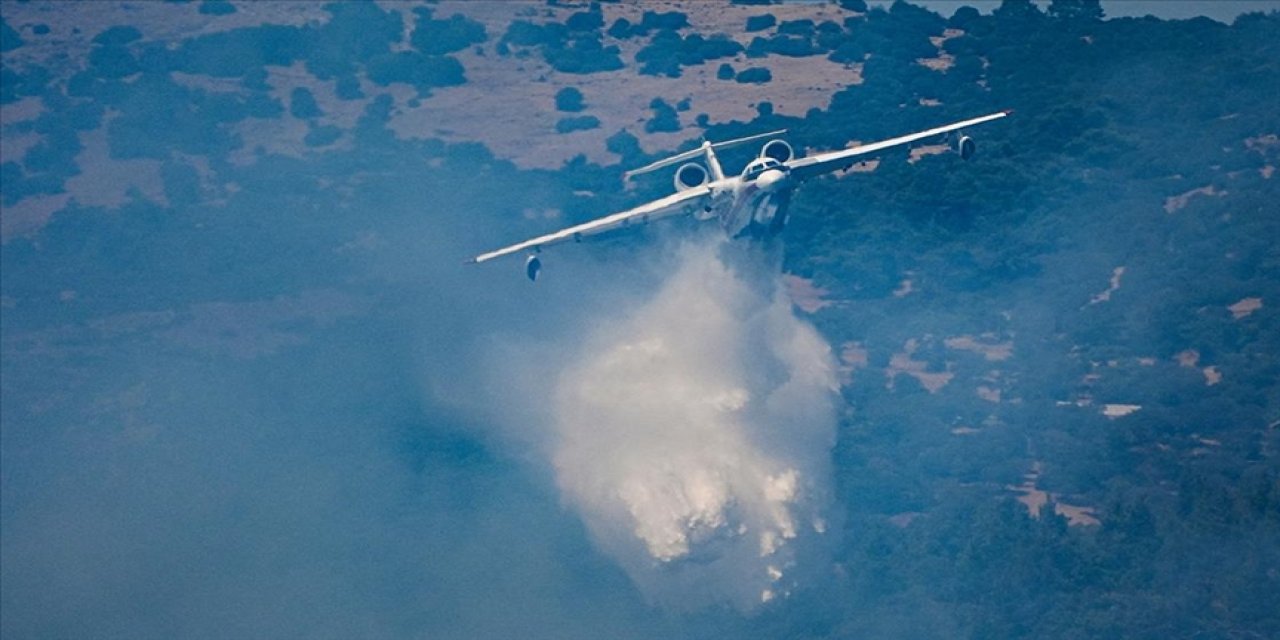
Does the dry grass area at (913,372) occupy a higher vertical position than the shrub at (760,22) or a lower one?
higher

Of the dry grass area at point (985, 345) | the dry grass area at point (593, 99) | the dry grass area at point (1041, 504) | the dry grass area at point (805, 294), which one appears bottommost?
the dry grass area at point (593, 99)

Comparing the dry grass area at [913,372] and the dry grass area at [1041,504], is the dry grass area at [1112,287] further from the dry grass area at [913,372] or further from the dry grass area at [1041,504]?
the dry grass area at [1041,504]

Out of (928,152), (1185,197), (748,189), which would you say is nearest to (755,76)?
(928,152)

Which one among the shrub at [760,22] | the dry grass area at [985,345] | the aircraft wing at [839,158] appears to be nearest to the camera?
the aircraft wing at [839,158]

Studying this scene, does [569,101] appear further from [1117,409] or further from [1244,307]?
[1117,409]

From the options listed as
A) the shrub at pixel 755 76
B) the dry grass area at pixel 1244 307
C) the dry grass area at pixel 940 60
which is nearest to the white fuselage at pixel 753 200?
the dry grass area at pixel 1244 307

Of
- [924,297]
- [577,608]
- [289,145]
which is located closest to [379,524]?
[577,608]
